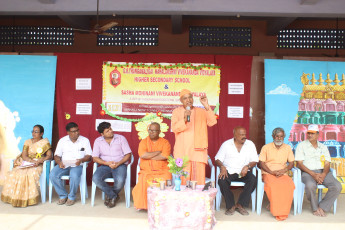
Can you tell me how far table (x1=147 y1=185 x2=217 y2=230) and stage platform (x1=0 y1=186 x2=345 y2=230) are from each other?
28 cm

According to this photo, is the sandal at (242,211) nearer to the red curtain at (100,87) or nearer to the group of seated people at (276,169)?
the group of seated people at (276,169)

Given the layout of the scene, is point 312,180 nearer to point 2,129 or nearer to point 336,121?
point 336,121

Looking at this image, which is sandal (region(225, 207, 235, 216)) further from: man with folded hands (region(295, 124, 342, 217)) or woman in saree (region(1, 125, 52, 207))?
woman in saree (region(1, 125, 52, 207))

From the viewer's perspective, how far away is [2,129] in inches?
233

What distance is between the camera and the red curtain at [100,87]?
584 cm

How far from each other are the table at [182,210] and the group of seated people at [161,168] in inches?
27.7

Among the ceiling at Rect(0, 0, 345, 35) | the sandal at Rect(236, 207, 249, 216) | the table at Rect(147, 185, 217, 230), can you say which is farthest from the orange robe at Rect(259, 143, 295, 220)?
the ceiling at Rect(0, 0, 345, 35)

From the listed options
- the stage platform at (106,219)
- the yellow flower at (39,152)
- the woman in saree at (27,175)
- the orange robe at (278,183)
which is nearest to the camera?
the stage platform at (106,219)

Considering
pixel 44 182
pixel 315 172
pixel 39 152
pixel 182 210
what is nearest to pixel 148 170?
pixel 182 210

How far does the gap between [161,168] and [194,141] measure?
66 centimetres

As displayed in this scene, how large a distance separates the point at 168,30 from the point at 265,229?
464 centimetres

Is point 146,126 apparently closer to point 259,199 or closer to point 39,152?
point 39,152

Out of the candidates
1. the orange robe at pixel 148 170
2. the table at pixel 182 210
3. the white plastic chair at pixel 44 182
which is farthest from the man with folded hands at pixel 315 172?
the white plastic chair at pixel 44 182

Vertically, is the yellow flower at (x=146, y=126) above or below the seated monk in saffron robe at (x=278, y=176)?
above
